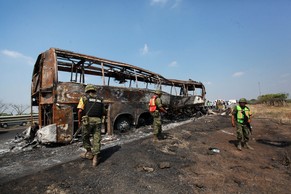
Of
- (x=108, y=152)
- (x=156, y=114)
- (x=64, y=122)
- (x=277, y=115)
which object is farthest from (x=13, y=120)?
(x=277, y=115)

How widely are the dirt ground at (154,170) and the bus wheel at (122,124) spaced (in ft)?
4.41

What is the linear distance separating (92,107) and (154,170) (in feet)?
6.27

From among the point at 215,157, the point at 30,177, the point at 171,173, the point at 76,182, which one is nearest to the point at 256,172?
the point at 215,157

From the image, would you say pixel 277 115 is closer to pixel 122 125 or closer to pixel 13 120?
pixel 122 125

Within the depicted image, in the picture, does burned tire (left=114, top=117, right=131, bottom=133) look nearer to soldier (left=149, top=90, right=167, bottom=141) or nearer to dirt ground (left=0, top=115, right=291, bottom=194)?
dirt ground (left=0, top=115, right=291, bottom=194)

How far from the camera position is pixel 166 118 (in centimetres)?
1028

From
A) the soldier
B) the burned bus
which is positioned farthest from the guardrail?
the soldier

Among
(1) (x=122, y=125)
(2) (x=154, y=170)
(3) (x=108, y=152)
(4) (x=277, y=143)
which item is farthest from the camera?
(1) (x=122, y=125)

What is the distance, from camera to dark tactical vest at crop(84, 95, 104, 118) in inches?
154

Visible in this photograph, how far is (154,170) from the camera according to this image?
359 centimetres

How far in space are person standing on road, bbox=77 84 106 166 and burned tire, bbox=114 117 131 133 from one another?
2.48 metres

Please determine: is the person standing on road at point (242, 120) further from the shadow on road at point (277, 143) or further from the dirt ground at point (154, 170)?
the shadow on road at point (277, 143)

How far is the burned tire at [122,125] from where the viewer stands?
6.52 metres

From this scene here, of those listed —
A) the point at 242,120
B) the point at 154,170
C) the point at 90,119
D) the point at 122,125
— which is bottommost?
the point at 154,170
